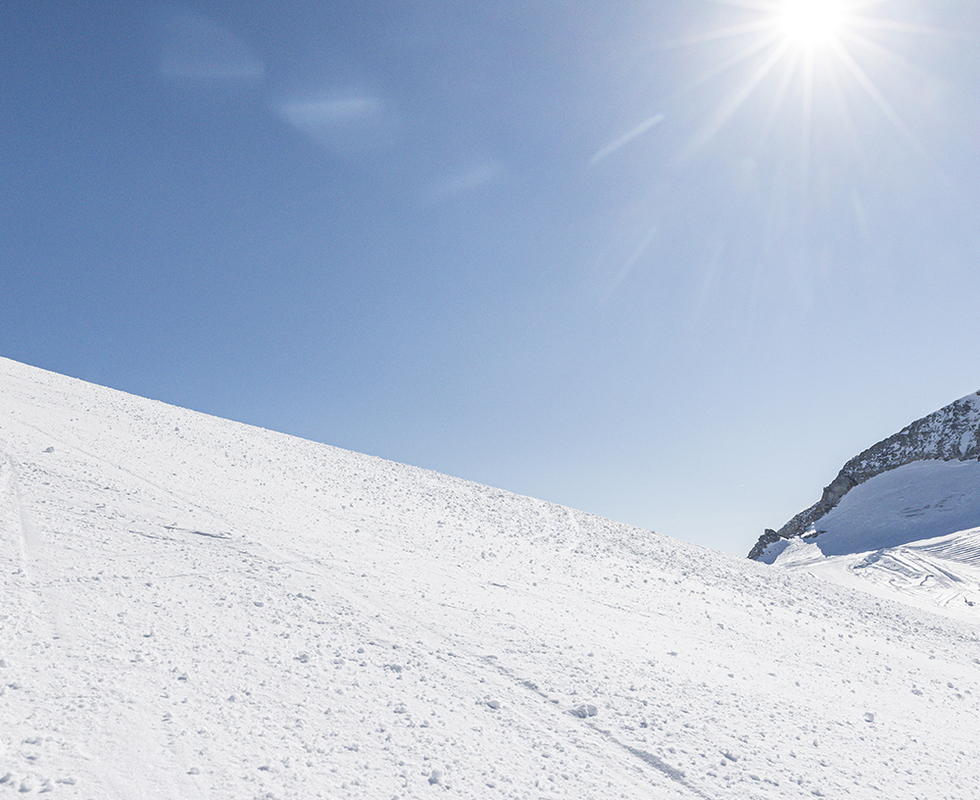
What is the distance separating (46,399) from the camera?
18.5m

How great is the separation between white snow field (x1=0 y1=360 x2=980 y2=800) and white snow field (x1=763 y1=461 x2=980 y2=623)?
28.2ft

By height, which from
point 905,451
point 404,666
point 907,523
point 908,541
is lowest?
point 908,541

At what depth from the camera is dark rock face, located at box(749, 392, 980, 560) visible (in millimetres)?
32875

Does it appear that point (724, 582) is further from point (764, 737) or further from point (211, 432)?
point (211, 432)

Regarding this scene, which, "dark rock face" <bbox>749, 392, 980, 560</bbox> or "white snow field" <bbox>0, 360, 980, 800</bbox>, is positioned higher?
"dark rock face" <bbox>749, 392, 980, 560</bbox>

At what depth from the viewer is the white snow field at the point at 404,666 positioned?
402cm

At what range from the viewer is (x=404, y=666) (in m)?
5.64

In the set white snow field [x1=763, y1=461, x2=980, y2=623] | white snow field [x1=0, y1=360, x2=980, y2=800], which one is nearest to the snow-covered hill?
white snow field [x1=763, y1=461, x2=980, y2=623]

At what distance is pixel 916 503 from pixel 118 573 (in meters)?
35.1

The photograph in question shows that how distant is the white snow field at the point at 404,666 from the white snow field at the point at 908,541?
8604mm

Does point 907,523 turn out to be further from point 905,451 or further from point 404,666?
point 404,666

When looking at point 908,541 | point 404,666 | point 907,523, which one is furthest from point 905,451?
point 404,666

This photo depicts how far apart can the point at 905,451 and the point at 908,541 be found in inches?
501

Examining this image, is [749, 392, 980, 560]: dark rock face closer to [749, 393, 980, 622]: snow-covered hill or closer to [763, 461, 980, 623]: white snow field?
[749, 393, 980, 622]: snow-covered hill
